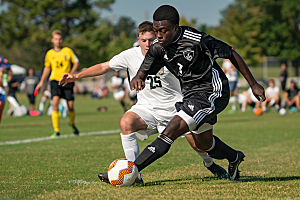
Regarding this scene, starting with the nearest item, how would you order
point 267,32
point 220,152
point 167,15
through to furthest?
point 167,15, point 220,152, point 267,32

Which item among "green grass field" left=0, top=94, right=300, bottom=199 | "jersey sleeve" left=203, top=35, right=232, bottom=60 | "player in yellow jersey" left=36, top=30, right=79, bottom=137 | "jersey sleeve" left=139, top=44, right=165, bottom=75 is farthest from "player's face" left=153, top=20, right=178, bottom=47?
"player in yellow jersey" left=36, top=30, right=79, bottom=137

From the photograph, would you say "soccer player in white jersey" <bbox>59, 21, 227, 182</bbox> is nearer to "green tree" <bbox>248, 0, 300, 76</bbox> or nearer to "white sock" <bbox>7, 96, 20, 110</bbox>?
"white sock" <bbox>7, 96, 20, 110</bbox>

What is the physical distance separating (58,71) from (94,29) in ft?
149

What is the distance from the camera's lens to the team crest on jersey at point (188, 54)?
13.7 ft

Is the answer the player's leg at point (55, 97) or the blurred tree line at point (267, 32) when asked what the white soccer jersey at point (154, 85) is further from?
the blurred tree line at point (267, 32)

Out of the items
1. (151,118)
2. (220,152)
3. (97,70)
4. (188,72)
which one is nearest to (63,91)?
(97,70)

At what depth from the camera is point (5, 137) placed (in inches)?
398

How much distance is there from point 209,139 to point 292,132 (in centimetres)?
662

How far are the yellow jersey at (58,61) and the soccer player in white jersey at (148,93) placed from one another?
5.48 meters

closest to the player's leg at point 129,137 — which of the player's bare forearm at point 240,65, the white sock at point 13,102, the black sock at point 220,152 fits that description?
the black sock at point 220,152

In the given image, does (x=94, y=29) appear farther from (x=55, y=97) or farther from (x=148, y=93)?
(x=148, y=93)

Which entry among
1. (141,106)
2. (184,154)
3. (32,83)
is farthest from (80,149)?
(32,83)

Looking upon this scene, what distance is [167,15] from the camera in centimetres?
398

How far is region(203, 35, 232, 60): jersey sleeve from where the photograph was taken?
13.5 ft
